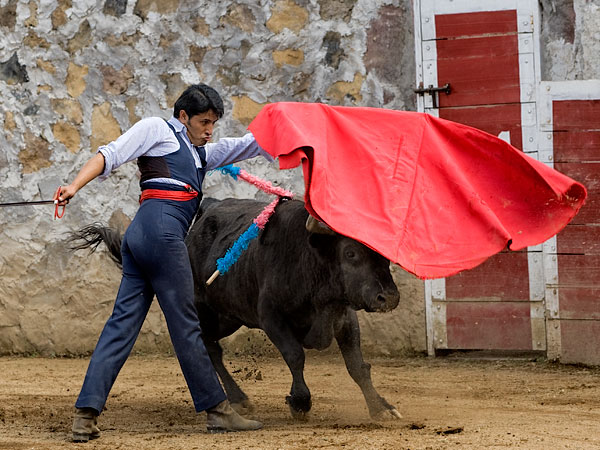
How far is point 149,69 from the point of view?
738 cm

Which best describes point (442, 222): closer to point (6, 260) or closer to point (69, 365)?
point (69, 365)

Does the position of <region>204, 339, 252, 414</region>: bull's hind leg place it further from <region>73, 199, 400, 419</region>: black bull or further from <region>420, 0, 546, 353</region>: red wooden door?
<region>420, 0, 546, 353</region>: red wooden door

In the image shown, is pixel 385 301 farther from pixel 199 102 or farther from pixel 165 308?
pixel 199 102

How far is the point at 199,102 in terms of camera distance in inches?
179

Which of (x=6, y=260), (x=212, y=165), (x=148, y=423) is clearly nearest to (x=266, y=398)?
(x=148, y=423)

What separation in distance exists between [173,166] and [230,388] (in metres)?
1.49

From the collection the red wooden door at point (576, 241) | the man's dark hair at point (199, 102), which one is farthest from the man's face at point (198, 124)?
the red wooden door at point (576, 241)

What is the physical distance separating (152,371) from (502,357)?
2391mm

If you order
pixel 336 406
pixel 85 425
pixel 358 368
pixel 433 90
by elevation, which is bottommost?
pixel 336 406

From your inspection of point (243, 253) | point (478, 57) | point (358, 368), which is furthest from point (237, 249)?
point (478, 57)

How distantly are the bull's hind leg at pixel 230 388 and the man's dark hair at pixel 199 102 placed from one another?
5.21 feet

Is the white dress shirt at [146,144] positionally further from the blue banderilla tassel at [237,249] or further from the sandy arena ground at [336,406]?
the sandy arena ground at [336,406]

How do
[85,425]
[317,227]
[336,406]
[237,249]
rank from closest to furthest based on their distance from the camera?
1. [85,425]
2. [317,227]
3. [237,249]
4. [336,406]

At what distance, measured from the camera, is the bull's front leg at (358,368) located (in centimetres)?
487
